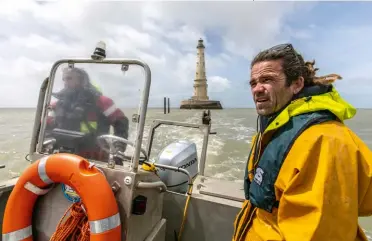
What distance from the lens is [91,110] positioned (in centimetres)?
165

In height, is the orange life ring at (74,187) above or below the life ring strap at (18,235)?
above

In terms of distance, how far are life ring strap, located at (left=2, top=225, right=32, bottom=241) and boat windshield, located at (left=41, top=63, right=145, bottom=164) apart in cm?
49

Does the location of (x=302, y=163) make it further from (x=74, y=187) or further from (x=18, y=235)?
(x=18, y=235)

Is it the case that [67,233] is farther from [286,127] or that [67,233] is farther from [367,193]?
[367,193]

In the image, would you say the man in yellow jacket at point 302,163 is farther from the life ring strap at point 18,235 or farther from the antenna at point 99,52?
the life ring strap at point 18,235

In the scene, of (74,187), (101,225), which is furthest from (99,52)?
(101,225)

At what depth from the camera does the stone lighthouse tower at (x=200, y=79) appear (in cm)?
5003

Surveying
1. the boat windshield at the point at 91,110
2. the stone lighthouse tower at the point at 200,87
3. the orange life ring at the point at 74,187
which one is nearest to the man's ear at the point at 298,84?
the boat windshield at the point at 91,110

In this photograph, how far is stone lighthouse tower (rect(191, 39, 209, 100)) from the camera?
5003 cm

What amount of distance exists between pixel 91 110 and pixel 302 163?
1310 millimetres

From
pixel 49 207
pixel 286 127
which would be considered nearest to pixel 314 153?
pixel 286 127

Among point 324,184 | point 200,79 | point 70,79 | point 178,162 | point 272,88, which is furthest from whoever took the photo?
point 200,79

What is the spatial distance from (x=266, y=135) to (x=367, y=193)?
44 cm

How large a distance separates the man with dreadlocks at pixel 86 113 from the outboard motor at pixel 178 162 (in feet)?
3.44
